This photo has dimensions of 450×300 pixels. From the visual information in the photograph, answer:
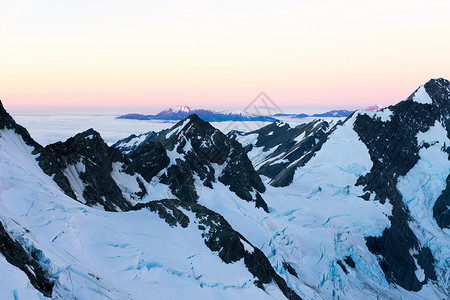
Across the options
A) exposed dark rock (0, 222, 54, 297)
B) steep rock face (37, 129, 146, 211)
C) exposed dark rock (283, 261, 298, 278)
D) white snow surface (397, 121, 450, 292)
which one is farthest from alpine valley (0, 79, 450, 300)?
exposed dark rock (283, 261, 298, 278)

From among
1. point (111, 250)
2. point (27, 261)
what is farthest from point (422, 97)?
point (27, 261)

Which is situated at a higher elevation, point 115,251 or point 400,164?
point 115,251

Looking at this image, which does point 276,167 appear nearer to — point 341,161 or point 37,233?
point 341,161

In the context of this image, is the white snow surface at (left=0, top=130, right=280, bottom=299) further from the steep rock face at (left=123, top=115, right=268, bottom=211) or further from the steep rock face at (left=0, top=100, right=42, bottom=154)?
the steep rock face at (left=123, top=115, right=268, bottom=211)

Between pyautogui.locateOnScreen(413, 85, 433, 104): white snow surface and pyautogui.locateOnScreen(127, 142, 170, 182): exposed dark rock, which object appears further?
pyautogui.locateOnScreen(413, 85, 433, 104): white snow surface

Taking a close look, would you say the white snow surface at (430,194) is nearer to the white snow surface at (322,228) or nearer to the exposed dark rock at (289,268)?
the white snow surface at (322,228)

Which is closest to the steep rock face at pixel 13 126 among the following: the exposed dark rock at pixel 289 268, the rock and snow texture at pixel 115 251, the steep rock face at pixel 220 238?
the rock and snow texture at pixel 115 251

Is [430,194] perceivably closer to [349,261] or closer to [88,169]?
[349,261]
